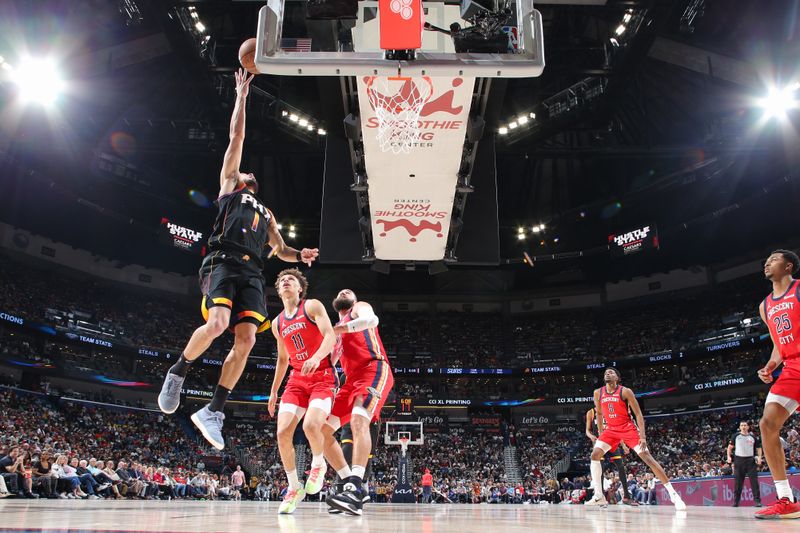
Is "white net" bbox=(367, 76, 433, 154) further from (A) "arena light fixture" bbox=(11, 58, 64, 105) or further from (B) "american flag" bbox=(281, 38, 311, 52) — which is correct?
(A) "arena light fixture" bbox=(11, 58, 64, 105)

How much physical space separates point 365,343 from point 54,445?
1880cm

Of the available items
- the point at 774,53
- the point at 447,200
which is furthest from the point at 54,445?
the point at 774,53

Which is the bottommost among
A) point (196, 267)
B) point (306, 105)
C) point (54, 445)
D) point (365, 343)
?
point (54, 445)

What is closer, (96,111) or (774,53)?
(774,53)

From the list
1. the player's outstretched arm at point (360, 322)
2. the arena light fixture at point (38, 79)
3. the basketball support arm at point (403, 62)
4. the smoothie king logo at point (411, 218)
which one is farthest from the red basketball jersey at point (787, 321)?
the arena light fixture at point (38, 79)

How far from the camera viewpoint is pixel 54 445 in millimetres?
19828

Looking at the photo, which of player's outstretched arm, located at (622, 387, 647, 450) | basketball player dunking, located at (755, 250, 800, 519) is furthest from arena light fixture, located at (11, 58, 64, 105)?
basketball player dunking, located at (755, 250, 800, 519)

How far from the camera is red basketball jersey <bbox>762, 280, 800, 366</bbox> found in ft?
17.1

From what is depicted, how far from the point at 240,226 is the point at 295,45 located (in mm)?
1783

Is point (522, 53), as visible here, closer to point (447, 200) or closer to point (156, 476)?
point (447, 200)

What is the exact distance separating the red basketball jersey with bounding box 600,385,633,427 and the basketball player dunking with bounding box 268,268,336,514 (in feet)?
17.9

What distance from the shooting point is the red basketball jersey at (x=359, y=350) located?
566cm

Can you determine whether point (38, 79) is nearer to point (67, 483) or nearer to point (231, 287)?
point (67, 483)

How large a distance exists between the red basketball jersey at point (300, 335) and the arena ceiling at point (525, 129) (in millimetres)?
3355
